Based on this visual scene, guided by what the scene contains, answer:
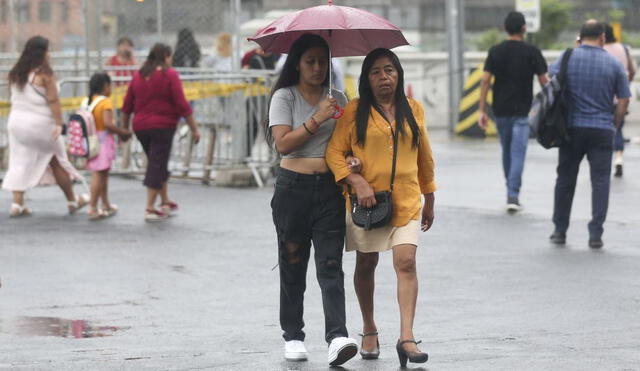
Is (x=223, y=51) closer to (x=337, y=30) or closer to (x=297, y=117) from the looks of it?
(x=337, y=30)

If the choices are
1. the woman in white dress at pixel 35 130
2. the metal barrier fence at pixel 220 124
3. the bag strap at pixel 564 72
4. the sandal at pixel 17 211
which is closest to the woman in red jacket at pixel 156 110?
the woman in white dress at pixel 35 130

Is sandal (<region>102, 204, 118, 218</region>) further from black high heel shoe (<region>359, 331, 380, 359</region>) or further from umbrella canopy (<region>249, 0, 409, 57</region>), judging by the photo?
black high heel shoe (<region>359, 331, 380, 359</region>)

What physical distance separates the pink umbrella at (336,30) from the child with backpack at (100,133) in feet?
20.8

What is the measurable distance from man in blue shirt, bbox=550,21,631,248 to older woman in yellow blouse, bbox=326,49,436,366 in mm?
4395

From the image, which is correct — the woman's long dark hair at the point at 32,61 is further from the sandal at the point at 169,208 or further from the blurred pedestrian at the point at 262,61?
the blurred pedestrian at the point at 262,61

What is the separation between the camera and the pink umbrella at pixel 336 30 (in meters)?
7.01

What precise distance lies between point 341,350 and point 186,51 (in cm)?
1217

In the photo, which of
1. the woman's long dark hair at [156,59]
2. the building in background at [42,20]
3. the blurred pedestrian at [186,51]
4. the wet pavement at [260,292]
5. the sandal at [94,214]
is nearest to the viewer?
the wet pavement at [260,292]

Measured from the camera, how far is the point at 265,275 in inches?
404

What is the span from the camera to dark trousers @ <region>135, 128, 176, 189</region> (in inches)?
528

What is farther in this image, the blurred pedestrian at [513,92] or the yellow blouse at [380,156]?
the blurred pedestrian at [513,92]

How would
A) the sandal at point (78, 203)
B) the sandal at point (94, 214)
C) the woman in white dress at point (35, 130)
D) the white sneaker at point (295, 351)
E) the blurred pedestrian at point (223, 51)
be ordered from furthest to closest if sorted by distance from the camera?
the blurred pedestrian at point (223, 51) < the sandal at point (78, 203) < the sandal at point (94, 214) < the woman in white dress at point (35, 130) < the white sneaker at point (295, 351)

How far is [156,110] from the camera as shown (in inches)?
525

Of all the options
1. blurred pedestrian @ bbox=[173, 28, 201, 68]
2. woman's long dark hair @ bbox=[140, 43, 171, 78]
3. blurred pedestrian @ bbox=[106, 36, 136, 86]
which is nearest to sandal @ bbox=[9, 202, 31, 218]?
woman's long dark hair @ bbox=[140, 43, 171, 78]
